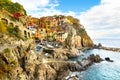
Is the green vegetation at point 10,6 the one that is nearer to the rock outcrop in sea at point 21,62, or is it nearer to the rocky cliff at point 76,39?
the rock outcrop in sea at point 21,62

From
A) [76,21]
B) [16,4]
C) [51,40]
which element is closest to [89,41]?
[76,21]

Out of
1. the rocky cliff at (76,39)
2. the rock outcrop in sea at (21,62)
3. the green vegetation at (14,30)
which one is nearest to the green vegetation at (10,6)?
the rock outcrop in sea at (21,62)

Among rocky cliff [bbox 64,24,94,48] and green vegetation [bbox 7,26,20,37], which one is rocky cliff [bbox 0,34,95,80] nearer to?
green vegetation [bbox 7,26,20,37]

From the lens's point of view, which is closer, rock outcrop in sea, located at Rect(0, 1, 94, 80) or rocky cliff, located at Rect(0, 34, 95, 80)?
rocky cliff, located at Rect(0, 34, 95, 80)

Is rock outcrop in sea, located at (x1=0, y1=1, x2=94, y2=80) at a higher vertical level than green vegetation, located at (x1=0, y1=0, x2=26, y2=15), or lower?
lower

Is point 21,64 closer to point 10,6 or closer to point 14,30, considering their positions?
point 14,30

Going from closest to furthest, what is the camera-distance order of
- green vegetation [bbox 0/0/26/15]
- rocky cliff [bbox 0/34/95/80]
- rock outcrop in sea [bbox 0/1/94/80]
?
rocky cliff [bbox 0/34/95/80], rock outcrop in sea [bbox 0/1/94/80], green vegetation [bbox 0/0/26/15]

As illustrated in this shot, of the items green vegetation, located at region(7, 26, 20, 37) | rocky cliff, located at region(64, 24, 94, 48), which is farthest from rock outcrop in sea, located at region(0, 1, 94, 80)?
rocky cliff, located at region(64, 24, 94, 48)

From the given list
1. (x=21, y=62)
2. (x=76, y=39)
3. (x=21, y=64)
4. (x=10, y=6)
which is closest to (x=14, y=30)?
(x=21, y=62)

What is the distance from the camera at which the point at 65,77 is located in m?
57.2

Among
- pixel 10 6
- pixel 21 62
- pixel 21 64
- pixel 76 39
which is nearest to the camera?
pixel 21 64

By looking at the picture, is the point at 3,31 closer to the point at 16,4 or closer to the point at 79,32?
the point at 16,4

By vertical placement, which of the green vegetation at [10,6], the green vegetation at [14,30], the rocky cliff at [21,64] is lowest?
the rocky cliff at [21,64]

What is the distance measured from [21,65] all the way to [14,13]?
99.4 ft
